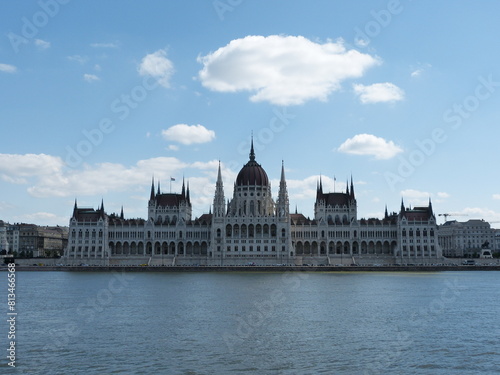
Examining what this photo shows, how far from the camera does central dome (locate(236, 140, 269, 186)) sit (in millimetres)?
137250

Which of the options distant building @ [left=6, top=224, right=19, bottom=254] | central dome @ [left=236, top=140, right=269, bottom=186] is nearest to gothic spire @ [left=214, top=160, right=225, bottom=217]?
central dome @ [left=236, top=140, right=269, bottom=186]

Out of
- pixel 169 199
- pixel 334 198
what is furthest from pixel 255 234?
pixel 169 199

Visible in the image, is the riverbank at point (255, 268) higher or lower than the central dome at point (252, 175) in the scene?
lower

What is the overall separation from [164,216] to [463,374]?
118 meters

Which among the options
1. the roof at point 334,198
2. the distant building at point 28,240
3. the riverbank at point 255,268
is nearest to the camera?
the riverbank at point 255,268

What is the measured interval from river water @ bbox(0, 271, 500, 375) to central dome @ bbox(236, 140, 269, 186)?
7518 cm

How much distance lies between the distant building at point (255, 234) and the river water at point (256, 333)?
222ft

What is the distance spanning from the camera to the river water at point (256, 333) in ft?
96.0

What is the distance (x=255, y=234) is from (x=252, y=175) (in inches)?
561

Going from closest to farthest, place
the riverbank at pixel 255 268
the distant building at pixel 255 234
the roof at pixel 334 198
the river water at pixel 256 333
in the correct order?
the river water at pixel 256 333 < the riverbank at pixel 255 268 < the distant building at pixel 255 234 < the roof at pixel 334 198

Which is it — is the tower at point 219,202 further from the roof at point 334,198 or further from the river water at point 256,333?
the river water at point 256,333

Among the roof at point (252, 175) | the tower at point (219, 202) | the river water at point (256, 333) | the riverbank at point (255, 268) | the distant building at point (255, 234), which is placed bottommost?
the river water at point (256, 333)

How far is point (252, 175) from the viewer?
13862 centimetres

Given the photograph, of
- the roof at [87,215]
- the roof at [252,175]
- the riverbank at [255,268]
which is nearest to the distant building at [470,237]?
the riverbank at [255,268]
